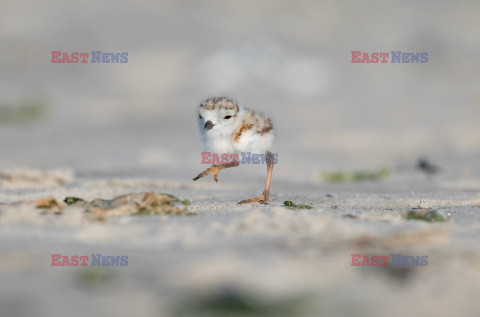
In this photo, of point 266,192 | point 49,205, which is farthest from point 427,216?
point 49,205

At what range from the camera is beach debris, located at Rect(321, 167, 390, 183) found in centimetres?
764

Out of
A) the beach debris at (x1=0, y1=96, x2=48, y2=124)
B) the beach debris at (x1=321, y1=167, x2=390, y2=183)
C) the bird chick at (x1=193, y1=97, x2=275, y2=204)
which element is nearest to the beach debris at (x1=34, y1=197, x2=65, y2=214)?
the bird chick at (x1=193, y1=97, x2=275, y2=204)

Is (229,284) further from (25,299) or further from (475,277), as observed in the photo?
(475,277)

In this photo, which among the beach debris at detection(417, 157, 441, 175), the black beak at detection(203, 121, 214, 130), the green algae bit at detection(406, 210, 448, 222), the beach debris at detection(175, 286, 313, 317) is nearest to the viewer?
the beach debris at detection(175, 286, 313, 317)

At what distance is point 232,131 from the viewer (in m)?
4.97

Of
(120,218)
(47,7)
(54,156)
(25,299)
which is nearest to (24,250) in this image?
(25,299)

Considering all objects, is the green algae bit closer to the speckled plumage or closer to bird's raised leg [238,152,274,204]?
bird's raised leg [238,152,274,204]

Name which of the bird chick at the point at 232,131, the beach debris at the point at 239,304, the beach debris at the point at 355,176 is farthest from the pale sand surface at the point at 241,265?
the beach debris at the point at 355,176

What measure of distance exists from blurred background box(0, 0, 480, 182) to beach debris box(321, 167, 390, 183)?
33 cm

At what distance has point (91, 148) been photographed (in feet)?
33.4

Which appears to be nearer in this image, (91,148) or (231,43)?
(91,148)

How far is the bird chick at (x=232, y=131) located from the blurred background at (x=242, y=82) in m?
2.81

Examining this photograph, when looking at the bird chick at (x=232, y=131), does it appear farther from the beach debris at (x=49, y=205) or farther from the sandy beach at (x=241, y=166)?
the beach debris at (x=49, y=205)

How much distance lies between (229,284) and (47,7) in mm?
15845
